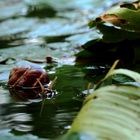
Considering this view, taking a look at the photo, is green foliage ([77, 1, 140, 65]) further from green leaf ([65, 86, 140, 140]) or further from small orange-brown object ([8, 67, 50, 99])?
green leaf ([65, 86, 140, 140])

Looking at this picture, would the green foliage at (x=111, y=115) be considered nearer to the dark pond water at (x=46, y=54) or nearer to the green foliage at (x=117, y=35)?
the dark pond water at (x=46, y=54)

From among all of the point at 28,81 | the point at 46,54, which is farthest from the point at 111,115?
the point at 46,54

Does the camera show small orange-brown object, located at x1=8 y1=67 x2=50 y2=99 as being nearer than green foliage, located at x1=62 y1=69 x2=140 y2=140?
No

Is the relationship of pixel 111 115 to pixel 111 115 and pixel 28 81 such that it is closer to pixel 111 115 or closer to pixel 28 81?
pixel 111 115

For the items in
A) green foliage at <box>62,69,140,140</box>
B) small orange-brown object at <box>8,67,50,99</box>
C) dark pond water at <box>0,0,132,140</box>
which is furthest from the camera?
small orange-brown object at <box>8,67,50,99</box>

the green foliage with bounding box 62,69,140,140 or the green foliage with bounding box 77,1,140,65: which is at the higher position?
the green foliage with bounding box 62,69,140,140

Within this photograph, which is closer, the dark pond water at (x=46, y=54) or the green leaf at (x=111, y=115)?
the green leaf at (x=111, y=115)

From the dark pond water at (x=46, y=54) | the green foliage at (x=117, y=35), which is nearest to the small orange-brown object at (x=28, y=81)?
the dark pond water at (x=46, y=54)

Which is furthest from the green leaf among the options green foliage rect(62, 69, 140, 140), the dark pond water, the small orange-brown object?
the small orange-brown object

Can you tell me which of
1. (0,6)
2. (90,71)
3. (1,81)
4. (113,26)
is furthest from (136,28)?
(0,6)

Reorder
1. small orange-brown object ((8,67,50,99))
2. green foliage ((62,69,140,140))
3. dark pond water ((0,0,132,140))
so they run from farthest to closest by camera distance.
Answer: small orange-brown object ((8,67,50,99)), dark pond water ((0,0,132,140)), green foliage ((62,69,140,140))
